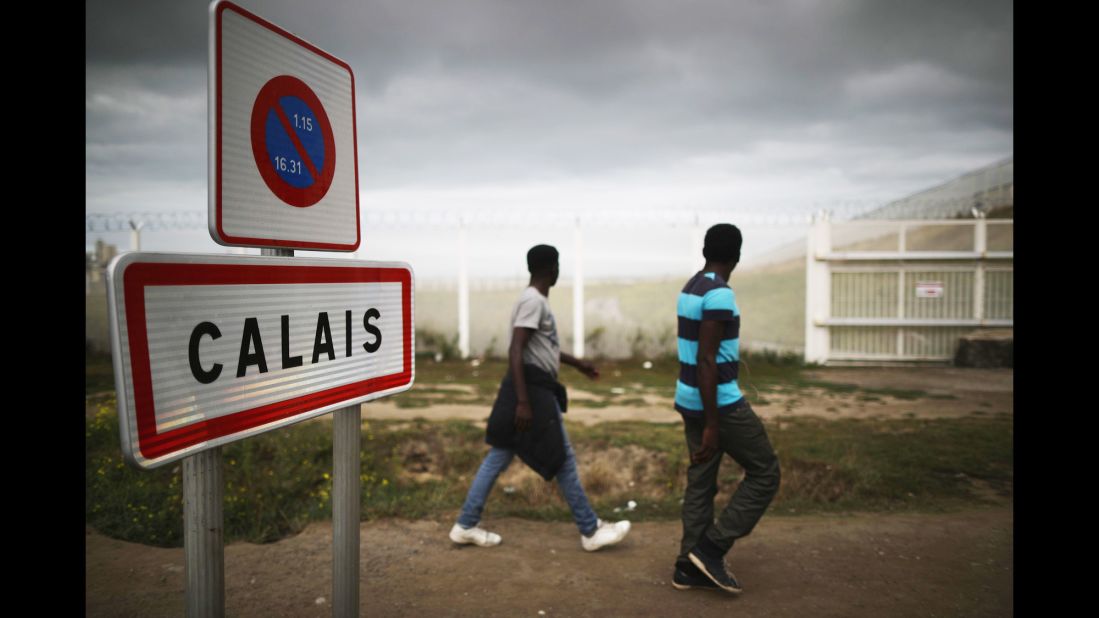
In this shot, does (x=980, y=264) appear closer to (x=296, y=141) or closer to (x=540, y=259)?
(x=540, y=259)

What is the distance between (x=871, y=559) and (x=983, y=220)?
9.36m

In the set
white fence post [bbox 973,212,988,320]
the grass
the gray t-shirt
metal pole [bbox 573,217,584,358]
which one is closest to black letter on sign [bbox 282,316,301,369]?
the gray t-shirt

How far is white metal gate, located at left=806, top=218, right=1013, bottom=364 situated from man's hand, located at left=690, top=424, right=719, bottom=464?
875cm

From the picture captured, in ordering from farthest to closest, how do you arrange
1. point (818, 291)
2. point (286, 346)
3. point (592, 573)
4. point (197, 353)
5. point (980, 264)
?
point (818, 291) < point (980, 264) < point (592, 573) < point (286, 346) < point (197, 353)

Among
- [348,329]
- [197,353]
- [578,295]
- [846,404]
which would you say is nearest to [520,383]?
[348,329]

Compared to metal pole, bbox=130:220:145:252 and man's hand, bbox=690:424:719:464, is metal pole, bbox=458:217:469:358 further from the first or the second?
man's hand, bbox=690:424:719:464

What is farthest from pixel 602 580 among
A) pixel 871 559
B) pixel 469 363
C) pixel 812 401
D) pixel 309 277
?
pixel 469 363

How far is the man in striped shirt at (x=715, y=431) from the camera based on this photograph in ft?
10.7

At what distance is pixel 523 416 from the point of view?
3.81m

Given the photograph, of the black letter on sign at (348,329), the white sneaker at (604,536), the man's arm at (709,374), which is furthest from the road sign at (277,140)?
the white sneaker at (604,536)

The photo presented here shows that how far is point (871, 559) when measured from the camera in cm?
377

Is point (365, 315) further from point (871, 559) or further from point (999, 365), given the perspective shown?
point (999, 365)

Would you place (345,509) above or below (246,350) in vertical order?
below

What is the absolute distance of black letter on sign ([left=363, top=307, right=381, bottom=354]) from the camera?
6.03 ft
